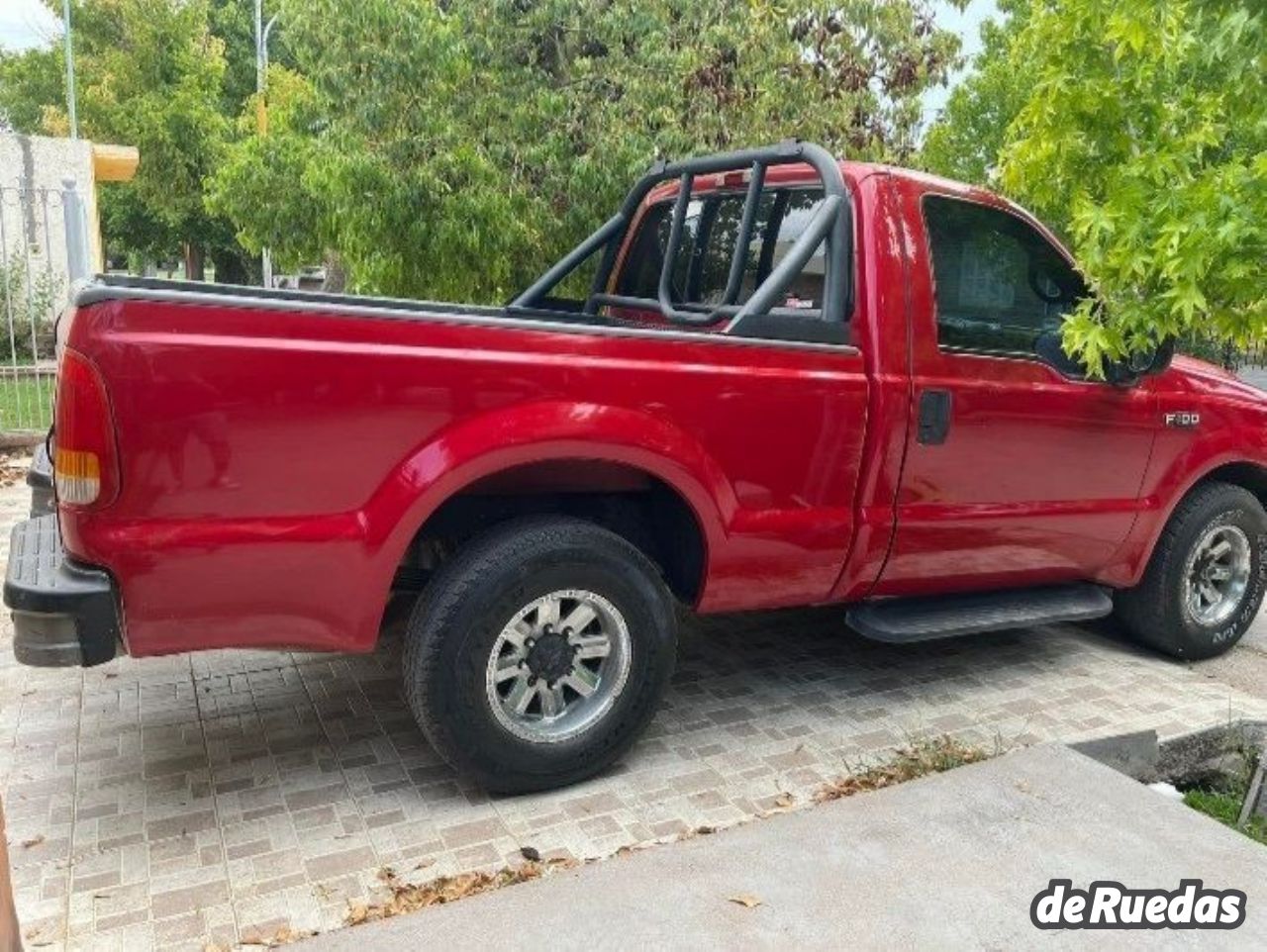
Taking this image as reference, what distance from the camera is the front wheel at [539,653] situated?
127 inches

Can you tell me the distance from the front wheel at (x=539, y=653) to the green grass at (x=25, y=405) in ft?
23.7

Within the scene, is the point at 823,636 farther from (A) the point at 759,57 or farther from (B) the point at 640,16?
(B) the point at 640,16

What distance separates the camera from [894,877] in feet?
9.76

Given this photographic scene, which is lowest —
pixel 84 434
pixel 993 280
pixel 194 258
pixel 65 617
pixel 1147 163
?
pixel 194 258

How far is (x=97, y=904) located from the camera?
281 cm

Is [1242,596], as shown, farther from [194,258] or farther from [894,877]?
[194,258]

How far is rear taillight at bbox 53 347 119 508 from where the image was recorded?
270cm

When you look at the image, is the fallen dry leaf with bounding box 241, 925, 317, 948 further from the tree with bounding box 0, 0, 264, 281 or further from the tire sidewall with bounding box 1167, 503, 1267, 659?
the tree with bounding box 0, 0, 264, 281

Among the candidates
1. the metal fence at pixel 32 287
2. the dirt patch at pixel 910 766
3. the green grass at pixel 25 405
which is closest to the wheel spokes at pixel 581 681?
the dirt patch at pixel 910 766

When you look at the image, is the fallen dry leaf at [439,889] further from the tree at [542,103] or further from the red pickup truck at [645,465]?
the tree at [542,103]

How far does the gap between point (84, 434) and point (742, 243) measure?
8.12 ft

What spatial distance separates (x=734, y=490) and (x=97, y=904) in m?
2.19

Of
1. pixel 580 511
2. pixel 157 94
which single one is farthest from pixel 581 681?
pixel 157 94

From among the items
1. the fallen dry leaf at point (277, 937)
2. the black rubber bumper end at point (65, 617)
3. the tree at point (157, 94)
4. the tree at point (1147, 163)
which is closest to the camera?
the fallen dry leaf at point (277, 937)
